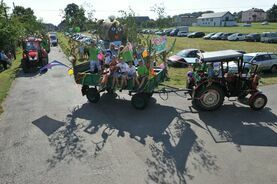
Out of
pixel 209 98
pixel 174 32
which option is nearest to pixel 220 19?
pixel 174 32

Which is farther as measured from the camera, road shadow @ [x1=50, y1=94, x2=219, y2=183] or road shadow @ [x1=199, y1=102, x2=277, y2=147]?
road shadow @ [x1=199, y1=102, x2=277, y2=147]

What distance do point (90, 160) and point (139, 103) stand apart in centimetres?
377

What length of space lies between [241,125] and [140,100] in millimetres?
3517

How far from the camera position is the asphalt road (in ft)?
20.3

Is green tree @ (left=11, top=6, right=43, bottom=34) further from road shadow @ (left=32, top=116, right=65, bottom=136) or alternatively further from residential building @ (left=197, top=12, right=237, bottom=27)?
residential building @ (left=197, top=12, right=237, bottom=27)

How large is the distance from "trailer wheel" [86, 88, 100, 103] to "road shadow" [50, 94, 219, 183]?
23 cm

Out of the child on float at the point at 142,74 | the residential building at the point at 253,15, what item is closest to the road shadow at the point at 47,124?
the child on float at the point at 142,74

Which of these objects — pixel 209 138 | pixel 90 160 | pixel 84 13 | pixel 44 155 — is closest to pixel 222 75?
pixel 209 138

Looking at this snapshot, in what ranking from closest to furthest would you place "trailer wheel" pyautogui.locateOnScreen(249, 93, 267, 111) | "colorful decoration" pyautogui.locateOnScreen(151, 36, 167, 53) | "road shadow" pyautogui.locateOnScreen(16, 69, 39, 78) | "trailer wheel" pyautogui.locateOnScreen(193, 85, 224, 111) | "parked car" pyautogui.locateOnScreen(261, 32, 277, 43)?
"trailer wheel" pyautogui.locateOnScreen(193, 85, 224, 111), "trailer wheel" pyautogui.locateOnScreen(249, 93, 267, 111), "colorful decoration" pyautogui.locateOnScreen(151, 36, 167, 53), "road shadow" pyautogui.locateOnScreen(16, 69, 39, 78), "parked car" pyautogui.locateOnScreen(261, 32, 277, 43)

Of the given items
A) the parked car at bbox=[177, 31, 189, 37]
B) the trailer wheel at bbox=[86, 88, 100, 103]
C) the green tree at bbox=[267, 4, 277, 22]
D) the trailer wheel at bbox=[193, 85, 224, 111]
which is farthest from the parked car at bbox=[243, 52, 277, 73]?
the green tree at bbox=[267, 4, 277, 22]

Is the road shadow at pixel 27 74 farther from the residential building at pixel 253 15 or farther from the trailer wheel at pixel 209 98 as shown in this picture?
the residential building at pixel 253 15

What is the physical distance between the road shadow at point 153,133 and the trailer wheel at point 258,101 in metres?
2.52

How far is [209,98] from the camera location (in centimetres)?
980

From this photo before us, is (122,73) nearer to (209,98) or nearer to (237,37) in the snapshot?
(209,98)
